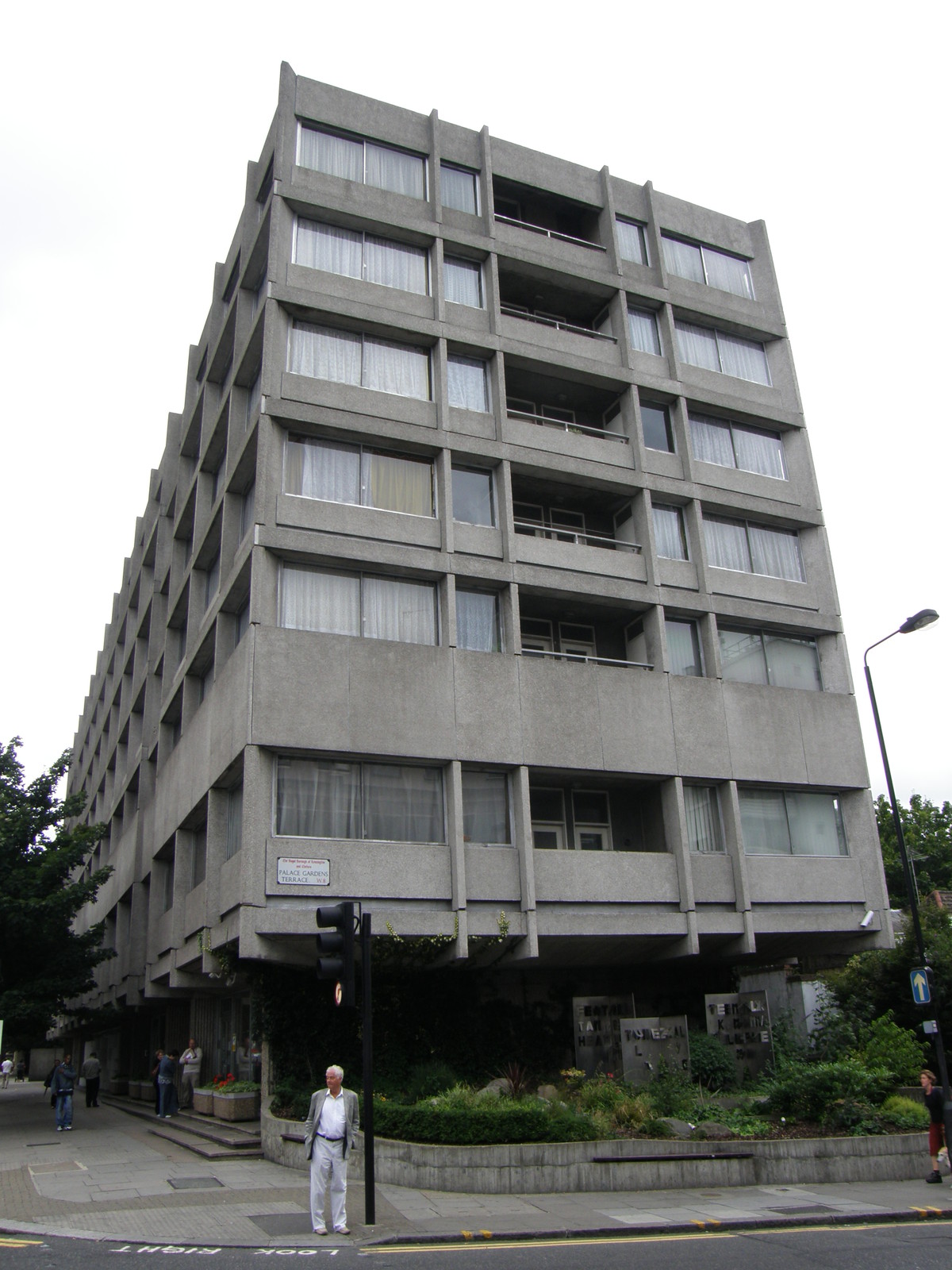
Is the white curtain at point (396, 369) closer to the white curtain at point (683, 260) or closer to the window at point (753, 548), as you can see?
the window at point (753, 548)

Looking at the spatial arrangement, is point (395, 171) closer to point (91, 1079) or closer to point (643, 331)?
point (643, 331)

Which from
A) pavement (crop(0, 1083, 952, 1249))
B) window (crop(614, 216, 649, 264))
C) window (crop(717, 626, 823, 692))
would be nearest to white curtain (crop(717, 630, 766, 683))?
window (crop(717, 626, 823, 692))

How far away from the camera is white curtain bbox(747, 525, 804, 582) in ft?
90.0

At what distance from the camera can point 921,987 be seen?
17953mm

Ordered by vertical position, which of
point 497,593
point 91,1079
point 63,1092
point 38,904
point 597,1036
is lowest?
point 63,1092

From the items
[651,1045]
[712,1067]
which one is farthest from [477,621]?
[712,1067]

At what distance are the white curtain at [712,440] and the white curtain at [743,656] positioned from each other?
4.80 meters

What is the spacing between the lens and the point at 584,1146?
14.9m

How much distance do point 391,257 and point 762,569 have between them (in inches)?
490

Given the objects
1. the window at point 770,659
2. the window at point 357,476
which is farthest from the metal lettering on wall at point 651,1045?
the window at point 357,476

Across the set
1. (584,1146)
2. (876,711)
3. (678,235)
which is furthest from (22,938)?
(678,235)

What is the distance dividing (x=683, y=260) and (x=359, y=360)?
11.3 m

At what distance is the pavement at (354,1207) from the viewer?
1180cm

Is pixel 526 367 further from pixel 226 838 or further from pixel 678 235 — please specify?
pixel 226 838
